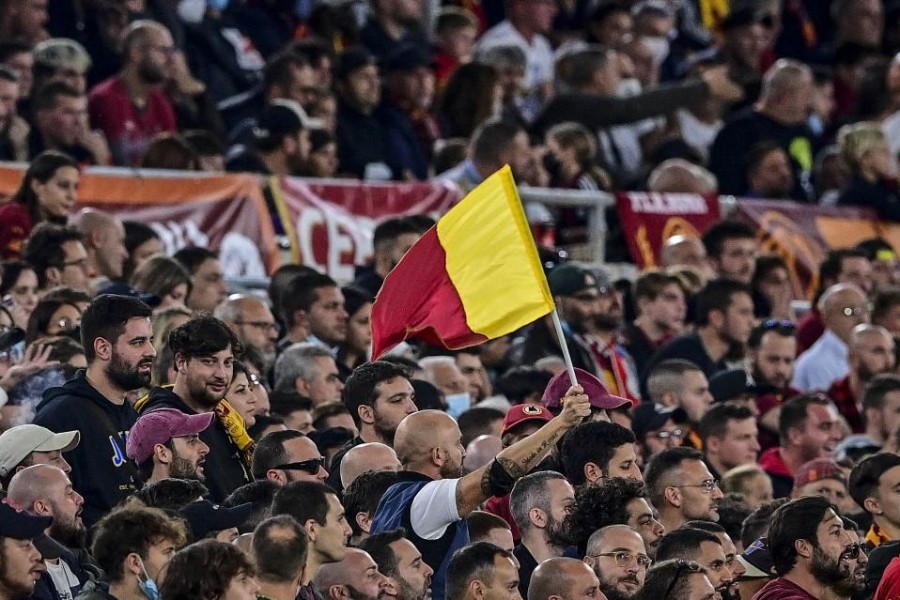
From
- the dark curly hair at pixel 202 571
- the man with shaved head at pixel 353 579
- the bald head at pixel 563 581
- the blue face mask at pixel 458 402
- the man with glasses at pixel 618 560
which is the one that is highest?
the dark curly hair at pixel 202 571

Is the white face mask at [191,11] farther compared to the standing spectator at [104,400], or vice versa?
the white face mask at [191,11]

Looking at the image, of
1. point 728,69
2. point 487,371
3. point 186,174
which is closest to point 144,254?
point 186,174

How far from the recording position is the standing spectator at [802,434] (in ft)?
40.1

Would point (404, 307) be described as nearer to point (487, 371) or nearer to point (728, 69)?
point (487, 371)

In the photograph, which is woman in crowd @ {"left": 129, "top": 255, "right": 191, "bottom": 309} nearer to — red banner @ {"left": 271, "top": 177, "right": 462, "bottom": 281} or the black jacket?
the black jacket

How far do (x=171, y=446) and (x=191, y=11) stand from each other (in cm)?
730

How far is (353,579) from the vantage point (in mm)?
7977

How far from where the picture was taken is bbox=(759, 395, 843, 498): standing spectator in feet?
40.1

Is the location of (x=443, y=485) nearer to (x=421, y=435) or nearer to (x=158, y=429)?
(x=421, y=435)

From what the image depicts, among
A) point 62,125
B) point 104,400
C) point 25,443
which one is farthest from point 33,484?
point 62,125

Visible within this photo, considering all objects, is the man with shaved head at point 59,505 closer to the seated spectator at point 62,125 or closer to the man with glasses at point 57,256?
the man with glasses at point 57,256

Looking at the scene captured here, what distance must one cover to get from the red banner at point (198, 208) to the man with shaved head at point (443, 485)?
431cm

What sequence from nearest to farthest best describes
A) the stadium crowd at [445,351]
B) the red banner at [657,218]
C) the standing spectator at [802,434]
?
the stadium crowd at [445,351], the standing spectator at [802,434], the red banner at [657,218]

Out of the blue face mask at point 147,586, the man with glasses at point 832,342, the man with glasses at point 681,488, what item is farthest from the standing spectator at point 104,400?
the man with glasses at point 832,342
